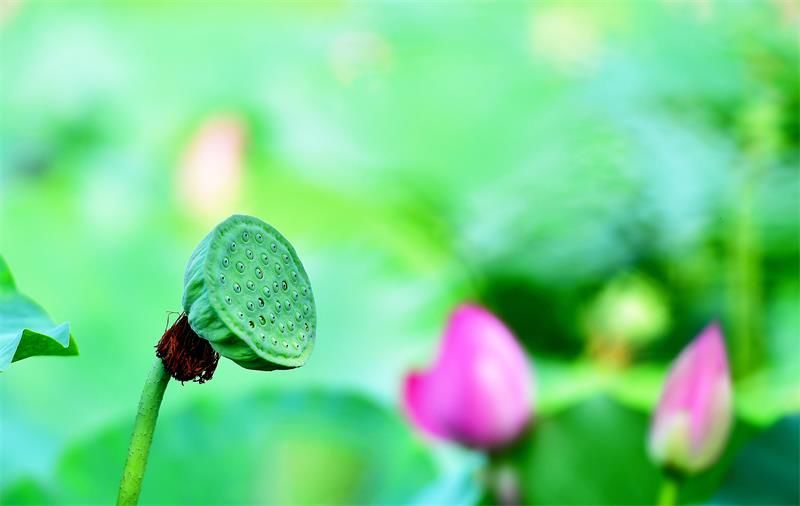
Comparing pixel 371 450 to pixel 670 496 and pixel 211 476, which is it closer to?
pixel 211 476

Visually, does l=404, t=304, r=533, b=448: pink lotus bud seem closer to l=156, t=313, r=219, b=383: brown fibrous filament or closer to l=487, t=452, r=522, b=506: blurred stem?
l=487, t=452, r=522, b=506: blurred stem

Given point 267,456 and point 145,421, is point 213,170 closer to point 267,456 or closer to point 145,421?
point 267,456

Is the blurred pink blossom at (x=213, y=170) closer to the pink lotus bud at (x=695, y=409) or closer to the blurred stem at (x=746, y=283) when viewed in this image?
the blurred stem at (x=746, y=283)

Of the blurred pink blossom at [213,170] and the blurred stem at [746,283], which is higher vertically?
the blurred pink blossom at [213,170]

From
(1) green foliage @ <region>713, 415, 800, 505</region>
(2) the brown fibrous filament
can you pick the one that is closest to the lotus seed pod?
(2) the brown fibrous filament

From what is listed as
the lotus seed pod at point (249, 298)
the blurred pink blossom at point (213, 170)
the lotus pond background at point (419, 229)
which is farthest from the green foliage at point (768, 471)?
the blurred pink blossom at point (213, 170)

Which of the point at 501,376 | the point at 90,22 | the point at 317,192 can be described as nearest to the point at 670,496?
the point at 501,376

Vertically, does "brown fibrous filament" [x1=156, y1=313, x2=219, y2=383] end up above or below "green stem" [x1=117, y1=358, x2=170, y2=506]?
above
